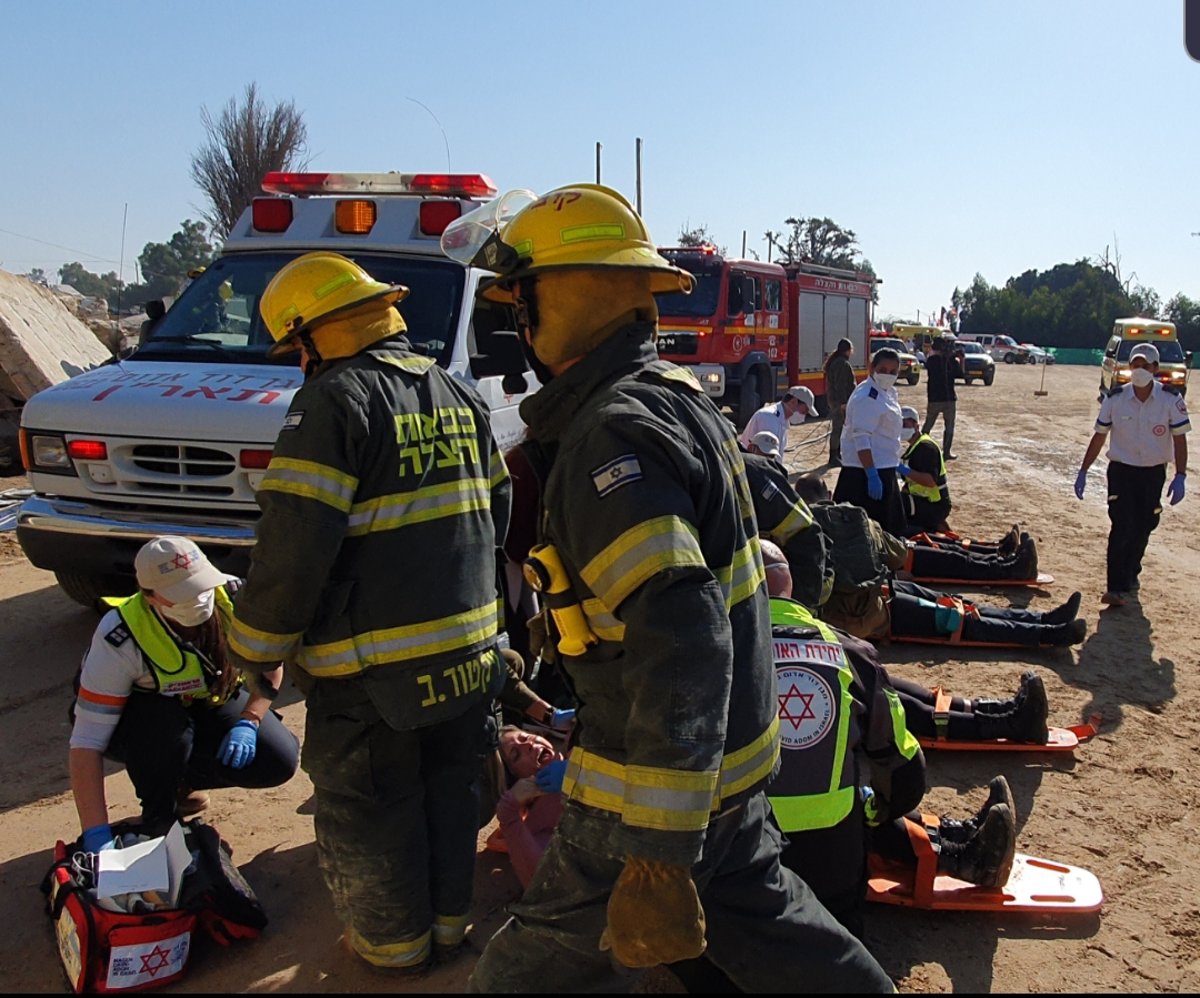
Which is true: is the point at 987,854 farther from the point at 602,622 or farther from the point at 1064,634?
the point at 1064,634

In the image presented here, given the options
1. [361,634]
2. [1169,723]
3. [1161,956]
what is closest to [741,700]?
[361,634]

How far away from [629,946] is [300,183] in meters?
5.92

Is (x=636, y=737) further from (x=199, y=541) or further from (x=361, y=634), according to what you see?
(x=199, y=541)

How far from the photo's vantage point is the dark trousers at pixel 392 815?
287 cm

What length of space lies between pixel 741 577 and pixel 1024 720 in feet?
10.7

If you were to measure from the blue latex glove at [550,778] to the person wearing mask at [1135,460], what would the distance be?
5.36m

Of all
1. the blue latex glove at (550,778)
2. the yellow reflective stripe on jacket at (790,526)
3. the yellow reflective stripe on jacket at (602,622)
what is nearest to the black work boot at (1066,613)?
the yellow reflective stripe on jacket at (790,526)

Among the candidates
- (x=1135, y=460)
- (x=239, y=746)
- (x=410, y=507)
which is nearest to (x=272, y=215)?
(x=239, y=746)

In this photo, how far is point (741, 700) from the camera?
2.03 metres

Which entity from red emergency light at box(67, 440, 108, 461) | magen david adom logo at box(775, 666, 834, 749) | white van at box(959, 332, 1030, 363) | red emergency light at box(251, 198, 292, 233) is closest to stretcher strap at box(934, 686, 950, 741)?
magen david adom logo at box(775, 666, 834, 749)

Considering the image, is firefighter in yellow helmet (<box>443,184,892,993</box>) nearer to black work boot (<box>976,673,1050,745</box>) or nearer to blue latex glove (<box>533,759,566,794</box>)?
blue latex glove (<box>533,759,566,794</box>)

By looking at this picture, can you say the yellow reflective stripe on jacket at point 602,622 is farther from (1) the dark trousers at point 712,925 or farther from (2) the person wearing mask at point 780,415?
(2) the person wearing mask at point 780,415

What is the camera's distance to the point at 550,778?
3.61 meters

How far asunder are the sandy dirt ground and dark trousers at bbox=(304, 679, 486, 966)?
222 mm
